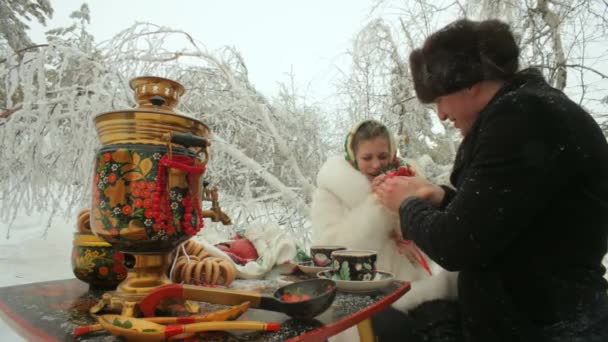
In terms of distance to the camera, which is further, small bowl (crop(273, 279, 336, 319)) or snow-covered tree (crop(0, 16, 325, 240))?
snow-covered tree (crop(0, 16, 325, 240))

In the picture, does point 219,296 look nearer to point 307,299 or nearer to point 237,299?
point 237,299

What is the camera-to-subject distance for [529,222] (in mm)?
871

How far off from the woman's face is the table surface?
1180mm

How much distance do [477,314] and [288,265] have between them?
665 mm

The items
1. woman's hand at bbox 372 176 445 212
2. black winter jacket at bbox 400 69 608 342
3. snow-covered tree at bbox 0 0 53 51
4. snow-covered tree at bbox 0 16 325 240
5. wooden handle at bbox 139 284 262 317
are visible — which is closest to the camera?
wooden handle at bbox 139 284 262 317

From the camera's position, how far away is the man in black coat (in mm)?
834

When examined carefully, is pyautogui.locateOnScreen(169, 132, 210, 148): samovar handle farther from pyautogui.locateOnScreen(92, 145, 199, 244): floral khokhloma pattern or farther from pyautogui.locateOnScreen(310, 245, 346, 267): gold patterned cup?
pyautogui.locateOnScreen(310, 245, 346, 267): gold patterned cup

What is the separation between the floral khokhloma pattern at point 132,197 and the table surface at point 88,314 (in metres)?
0.19

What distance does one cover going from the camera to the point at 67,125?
2.87 metres

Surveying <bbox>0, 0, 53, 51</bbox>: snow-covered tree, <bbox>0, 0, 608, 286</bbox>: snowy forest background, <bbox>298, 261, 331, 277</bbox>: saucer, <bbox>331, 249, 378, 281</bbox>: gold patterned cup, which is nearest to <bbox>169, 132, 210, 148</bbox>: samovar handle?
<bbox>331, 249, 378, 281</bbox>: gold patterned cup

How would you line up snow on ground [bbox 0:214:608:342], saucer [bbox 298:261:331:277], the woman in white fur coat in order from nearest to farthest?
1. saucer [bbox 298:261:331:277]
2. the woman in white fur coat
3. snow on ground [bbox 0:214:608:342]

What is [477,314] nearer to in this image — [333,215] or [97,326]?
[97,326]

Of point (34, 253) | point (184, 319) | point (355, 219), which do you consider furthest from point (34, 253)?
Answer: point (184, 319)

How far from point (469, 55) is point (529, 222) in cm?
50
